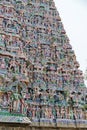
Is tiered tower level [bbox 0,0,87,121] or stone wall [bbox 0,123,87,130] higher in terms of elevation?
tiered tower level [bbox 0,0,87,121]

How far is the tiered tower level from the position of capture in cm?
2005

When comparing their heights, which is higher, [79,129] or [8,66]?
[8,66]

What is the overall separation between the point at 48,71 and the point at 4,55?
377cm

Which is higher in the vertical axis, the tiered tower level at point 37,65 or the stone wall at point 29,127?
the tiered tower level at point 37,65

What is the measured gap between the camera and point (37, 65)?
22.6 metres

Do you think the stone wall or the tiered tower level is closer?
the stone wall

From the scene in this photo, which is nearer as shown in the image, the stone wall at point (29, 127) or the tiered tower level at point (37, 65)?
the stone wall at point (29, 127)

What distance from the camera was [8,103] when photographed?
19.0 meters

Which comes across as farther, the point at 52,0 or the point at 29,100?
the point at 52,0

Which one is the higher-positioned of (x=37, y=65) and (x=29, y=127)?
(x=37, y=65)

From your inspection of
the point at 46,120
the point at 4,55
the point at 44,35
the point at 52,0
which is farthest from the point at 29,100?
the point at 52,0

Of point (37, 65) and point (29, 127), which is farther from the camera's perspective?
point (37, 65)

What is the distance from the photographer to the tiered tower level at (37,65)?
20047 mm

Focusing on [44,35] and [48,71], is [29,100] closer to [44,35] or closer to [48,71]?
[48,71]
